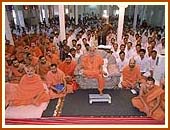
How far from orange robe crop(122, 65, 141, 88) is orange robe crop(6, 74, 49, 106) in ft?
2.87

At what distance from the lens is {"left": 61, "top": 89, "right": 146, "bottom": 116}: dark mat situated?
8.00 ft

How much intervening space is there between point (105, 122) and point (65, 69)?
1.18 m

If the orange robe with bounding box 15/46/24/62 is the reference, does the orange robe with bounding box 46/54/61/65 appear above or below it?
below

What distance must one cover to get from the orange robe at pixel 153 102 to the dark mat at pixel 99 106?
0.05 meters

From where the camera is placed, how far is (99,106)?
257 centimetres

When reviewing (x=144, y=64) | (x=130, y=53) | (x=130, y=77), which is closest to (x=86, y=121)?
(x=130, y=77)

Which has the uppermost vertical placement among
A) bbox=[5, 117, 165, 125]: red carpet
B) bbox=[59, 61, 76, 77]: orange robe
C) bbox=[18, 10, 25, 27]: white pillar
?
bbox=[18, 10, 25, 27]: white pillar

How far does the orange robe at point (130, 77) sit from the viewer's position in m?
3.13

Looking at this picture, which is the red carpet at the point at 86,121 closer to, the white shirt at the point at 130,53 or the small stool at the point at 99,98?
the small stool at the point at 99,98

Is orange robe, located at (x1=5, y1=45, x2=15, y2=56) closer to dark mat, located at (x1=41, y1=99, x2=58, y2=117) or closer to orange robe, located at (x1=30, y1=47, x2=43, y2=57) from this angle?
orange robe, located at (x1=30, y1=47, x2=43, y2=57)

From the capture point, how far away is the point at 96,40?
525 centimetres

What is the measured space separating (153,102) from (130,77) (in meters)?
0.79

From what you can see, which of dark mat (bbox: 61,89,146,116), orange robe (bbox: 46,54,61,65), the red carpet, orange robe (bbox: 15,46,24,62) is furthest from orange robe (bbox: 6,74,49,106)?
orange robe (bbox: 15,46,24,62)

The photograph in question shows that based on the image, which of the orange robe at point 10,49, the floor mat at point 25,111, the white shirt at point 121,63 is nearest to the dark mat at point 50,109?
the floor mat at point 25,111
